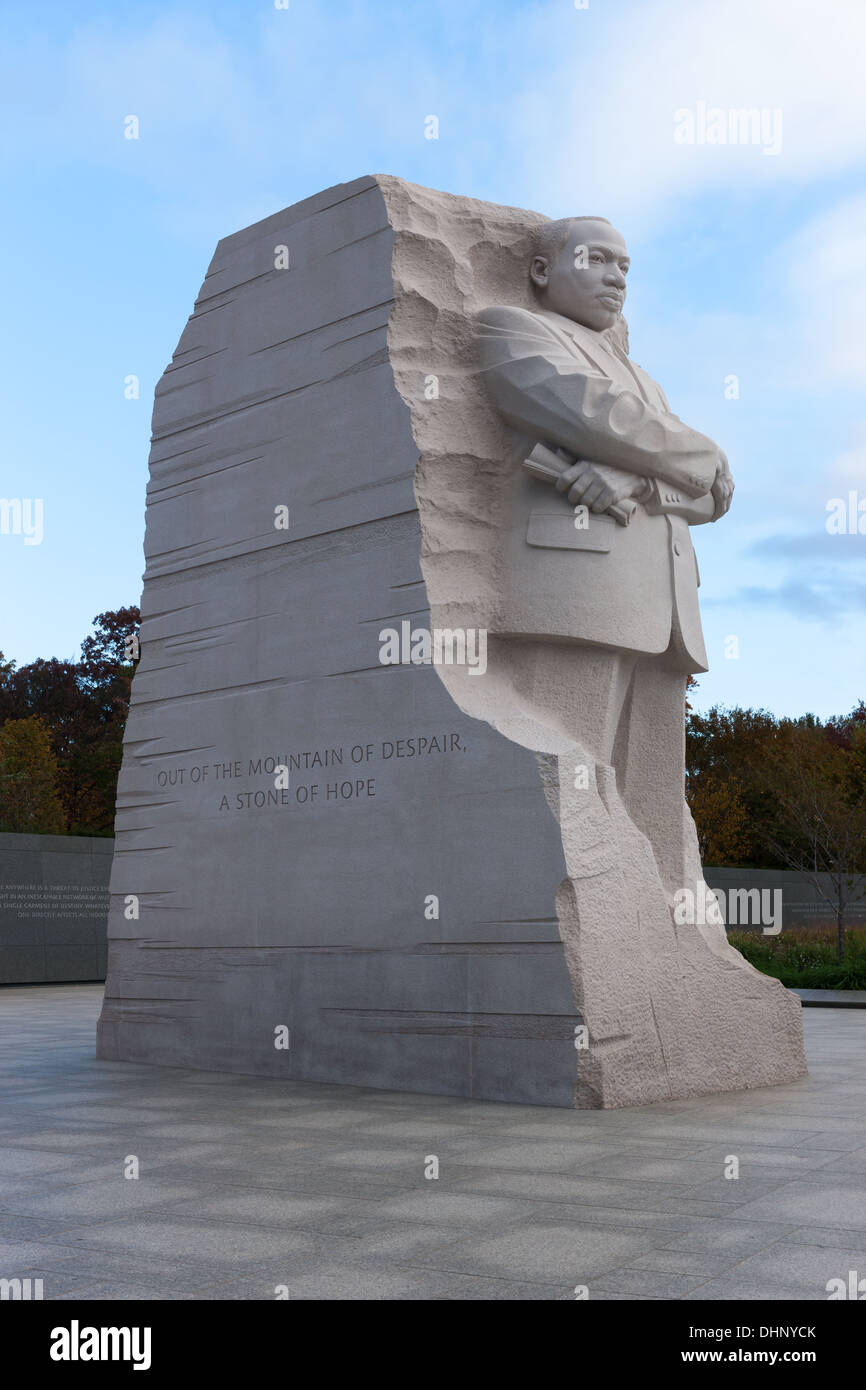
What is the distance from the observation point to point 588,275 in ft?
26.0

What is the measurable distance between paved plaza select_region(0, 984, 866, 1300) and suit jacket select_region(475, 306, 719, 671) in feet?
8.20

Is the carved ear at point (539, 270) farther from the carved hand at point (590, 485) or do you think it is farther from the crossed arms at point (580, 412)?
the carved hand at point (590, 485)

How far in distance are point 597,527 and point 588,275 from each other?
1607 mm

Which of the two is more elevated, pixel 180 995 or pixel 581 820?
pixel 581 820

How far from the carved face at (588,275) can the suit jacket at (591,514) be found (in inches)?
11.8

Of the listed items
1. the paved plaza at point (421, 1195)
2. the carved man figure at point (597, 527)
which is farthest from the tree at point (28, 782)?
the paved plaza at point (421, 1195)

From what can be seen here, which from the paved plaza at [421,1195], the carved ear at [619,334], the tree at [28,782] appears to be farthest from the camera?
the tree at [28,782]

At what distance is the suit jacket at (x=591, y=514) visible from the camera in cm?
727

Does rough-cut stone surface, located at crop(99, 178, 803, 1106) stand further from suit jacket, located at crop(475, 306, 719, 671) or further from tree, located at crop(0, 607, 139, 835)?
tree, located at crop(0, 607, 139, 835)

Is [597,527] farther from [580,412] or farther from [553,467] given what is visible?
[580,412]
